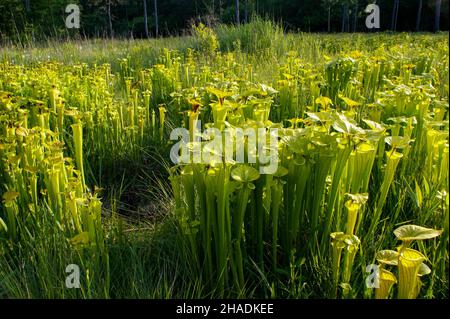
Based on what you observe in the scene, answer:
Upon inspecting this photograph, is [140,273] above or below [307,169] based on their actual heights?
below

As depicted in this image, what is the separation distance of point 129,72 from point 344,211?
3681 mm

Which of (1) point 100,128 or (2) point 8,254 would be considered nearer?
(2) point 8,254

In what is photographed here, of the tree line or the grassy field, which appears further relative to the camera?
the tree line

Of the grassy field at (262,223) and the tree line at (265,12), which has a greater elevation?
the tree line at (265,12)

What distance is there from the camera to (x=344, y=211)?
55.0 inches

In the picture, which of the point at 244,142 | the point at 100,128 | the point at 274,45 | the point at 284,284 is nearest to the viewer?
the point at 244,142

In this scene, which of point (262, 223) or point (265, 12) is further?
point (265, 12)

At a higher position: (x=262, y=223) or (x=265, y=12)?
(x=265, y=12)

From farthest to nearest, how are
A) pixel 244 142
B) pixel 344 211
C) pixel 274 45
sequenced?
pixel 274 45 < pixel 344 211 < pixel 244 142

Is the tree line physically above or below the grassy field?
above

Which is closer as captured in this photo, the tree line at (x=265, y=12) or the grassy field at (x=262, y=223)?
the grassy field at (x=262, y=223)
